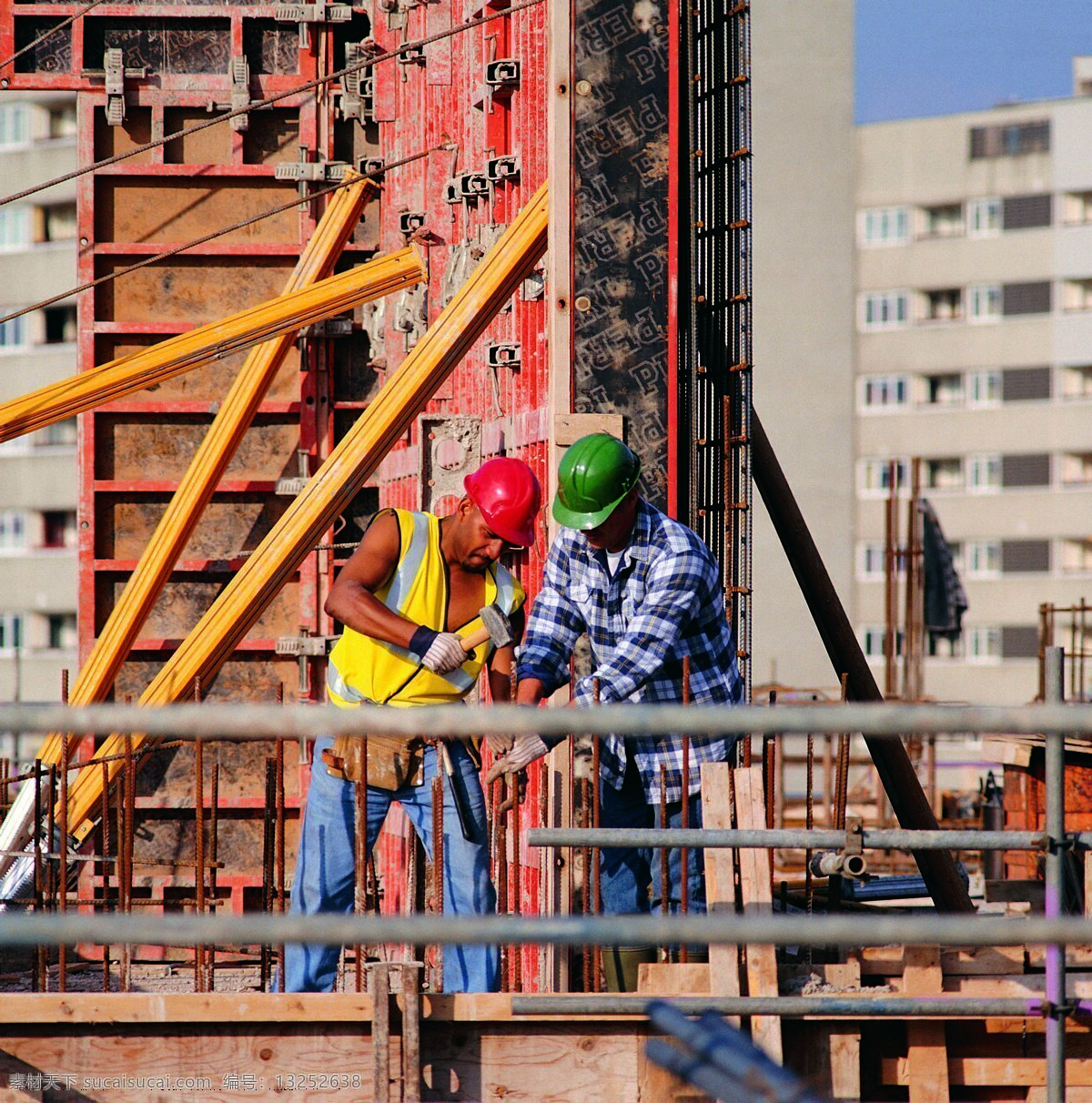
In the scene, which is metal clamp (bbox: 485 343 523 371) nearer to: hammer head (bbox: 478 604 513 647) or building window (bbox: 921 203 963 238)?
hammer head (bbox: 478 604 513 647)

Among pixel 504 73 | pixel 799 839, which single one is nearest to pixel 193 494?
pixel 504 73

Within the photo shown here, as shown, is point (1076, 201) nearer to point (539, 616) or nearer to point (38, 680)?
point (38, 680)

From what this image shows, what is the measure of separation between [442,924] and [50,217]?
190ft

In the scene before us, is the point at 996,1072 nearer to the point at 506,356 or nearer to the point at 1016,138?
the point at 506,356

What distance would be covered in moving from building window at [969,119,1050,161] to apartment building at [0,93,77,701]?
100 feet

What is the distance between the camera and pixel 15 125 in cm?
5788

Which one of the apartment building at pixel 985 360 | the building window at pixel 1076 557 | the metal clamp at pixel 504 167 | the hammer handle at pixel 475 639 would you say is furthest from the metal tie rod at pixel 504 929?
the building window at pixel 1076 557

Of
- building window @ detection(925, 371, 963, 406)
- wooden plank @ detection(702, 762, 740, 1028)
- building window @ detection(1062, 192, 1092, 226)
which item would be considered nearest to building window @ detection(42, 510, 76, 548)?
building window @ detection(925, 371, 963, 406)

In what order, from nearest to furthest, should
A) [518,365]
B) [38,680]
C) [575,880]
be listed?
[575,880] → [518,365] → [38,680]

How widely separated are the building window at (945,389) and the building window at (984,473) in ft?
6.72

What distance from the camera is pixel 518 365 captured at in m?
8.62

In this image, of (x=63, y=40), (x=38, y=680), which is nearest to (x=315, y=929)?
(x=63, y=40)

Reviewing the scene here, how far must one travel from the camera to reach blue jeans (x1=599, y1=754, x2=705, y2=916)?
6.20 m

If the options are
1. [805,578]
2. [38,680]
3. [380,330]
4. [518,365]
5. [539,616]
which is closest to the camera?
[539,616]
